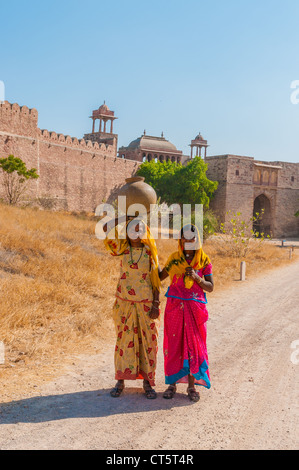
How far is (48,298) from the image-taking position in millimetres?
5652

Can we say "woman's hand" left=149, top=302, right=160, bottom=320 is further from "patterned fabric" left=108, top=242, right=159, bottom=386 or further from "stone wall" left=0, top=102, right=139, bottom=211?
"stone wall" left=0, top=102, right=139, bottom=211

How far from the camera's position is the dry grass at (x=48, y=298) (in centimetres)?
404

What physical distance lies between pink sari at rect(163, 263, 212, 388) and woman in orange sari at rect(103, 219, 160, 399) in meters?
0.13

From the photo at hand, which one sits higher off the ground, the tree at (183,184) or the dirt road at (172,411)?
the tree at (183,184)

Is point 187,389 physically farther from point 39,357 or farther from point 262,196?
point 262,196

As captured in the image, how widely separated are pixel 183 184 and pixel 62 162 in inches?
312

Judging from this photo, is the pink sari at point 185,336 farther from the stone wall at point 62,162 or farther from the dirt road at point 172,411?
the stone wall at point 62,162

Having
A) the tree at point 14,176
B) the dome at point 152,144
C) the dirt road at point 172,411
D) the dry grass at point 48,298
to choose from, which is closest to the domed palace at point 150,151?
the dome at point 152,144

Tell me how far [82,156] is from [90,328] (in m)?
21.9

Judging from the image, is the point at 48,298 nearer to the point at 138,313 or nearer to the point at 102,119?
the point at 138,313

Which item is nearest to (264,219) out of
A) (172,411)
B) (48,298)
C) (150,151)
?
(150,151)

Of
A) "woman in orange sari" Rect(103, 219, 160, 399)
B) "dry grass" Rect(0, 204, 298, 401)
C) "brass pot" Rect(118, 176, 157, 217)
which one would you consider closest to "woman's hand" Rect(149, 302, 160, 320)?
"woman in orange sari" Rect(103, 219, 160, 399)

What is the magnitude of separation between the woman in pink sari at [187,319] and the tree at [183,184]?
2412cm
